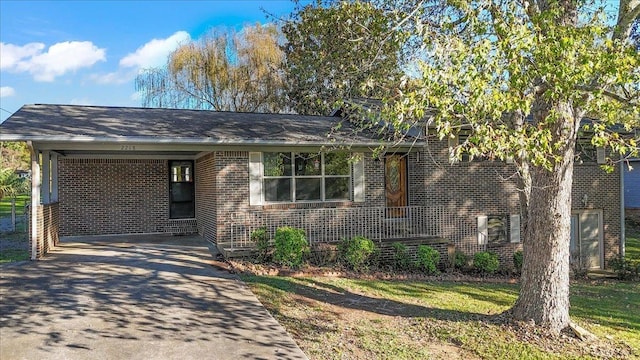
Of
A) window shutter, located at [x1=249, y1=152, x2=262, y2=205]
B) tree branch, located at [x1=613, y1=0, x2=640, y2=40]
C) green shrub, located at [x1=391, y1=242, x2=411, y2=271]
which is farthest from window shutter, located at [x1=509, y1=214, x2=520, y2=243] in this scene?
tree branch, located at [x1=613, y1=0, x2=640, y2=40]

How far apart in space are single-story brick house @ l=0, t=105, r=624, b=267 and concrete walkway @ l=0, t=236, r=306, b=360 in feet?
5.04

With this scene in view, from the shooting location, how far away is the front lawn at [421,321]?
18.4 ft

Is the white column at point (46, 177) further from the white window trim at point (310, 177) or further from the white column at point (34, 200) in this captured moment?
the white window trim at point (310, 177)

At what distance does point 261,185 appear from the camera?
38.0ft

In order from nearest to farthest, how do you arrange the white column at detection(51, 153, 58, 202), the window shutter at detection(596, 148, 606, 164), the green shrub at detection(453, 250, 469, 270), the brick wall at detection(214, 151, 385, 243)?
the brick wall at detection(214, 151, 385, 243) < the green shrub at detection(453, 250, 469, 270) < the white column at detection(51, 153, 58, 202) < the window shutter at detection(596, 148, 606, 164)

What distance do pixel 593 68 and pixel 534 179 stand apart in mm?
2119

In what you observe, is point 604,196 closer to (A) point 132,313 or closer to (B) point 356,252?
(B) point 356,252

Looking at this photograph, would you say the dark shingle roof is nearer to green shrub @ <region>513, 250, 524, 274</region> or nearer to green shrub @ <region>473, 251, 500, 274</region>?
green shrub @ <region>473, 251, 500, 274</region>

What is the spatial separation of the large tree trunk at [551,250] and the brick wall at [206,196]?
738 centimetres

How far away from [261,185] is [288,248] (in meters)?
2.41

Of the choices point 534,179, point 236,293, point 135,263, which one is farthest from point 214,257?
point 534,179

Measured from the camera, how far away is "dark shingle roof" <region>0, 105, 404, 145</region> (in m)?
9.71

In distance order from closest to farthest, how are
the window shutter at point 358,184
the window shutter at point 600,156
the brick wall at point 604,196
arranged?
the window shutter at point 358,184 → the brick wall at point 604,196 → the window shutter at point 600,156

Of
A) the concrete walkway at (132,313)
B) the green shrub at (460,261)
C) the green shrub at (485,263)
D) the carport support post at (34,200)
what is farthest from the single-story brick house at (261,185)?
the concrete walkway at (132,313)
